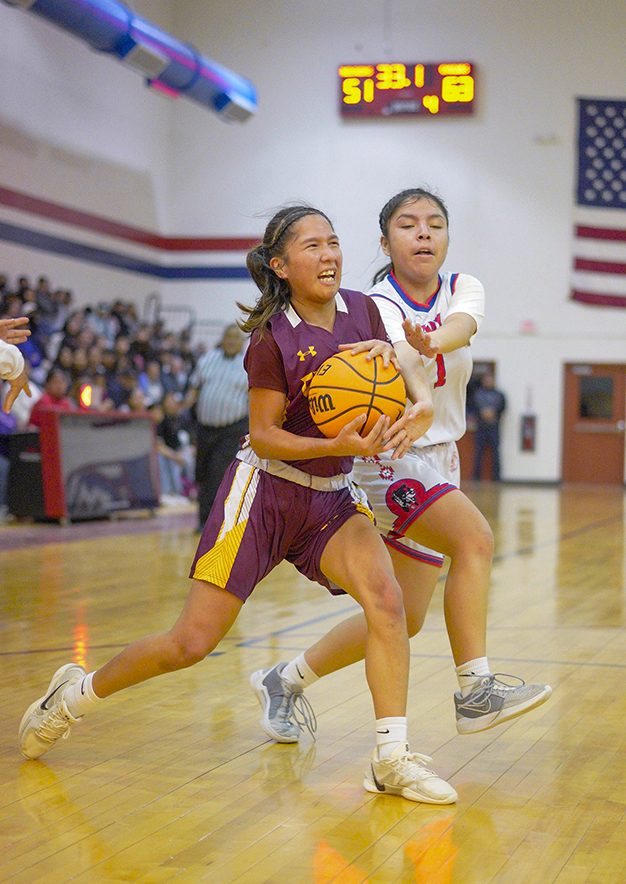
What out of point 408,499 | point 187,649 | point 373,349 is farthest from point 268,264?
point 187,649

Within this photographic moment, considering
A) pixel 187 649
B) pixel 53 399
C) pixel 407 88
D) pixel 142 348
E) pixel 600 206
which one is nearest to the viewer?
pixel 187 649

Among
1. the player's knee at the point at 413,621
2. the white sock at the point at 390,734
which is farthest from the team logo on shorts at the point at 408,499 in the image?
the white sock at the point at 390,734

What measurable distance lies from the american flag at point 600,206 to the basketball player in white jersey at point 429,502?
15.4 m

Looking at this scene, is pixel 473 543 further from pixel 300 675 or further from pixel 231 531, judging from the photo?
pixel 300 675

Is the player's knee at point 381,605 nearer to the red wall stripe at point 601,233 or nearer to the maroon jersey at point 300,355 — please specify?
the maroon jersey at point 300,355

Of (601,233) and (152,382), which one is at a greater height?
(601,233)

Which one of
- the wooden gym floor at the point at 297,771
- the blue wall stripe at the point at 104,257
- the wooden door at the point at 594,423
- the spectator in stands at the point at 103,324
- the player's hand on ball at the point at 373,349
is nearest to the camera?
the wooden gym floor at the point at 297,771

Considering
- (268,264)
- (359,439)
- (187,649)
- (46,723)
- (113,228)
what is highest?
(113,228)

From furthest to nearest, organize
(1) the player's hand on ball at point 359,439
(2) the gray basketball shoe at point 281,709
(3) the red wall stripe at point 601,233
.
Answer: (3) the red wall stripe at point 601,233, (2) the gray basketball shoe at point 281,709, (1) the player's hand on ball at point 359,439

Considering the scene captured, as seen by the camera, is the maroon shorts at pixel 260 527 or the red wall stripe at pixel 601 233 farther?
the red wall stripe at pixel 601 233

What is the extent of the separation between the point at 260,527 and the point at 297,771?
2.34ft

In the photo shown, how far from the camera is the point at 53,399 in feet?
33.2

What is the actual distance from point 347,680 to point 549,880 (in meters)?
1.88

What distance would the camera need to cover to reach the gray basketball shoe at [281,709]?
3152 millimetres
